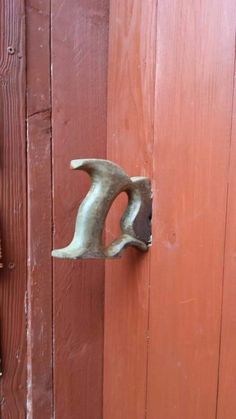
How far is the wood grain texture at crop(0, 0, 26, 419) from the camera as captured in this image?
0.65 m

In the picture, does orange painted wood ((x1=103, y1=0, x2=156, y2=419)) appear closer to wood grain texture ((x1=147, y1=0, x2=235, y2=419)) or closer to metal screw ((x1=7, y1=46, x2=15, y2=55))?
wood grain texture ((x1=147, y1=0, x2=235, y2=419))

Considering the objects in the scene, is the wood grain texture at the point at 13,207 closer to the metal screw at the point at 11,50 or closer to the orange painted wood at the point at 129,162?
the metal screw at the point at 11,50

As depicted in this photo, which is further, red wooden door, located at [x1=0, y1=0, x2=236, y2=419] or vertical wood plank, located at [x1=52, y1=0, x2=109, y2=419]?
vertical wood plank, located at [x1=52, y1=0, x2=109, y2=419]

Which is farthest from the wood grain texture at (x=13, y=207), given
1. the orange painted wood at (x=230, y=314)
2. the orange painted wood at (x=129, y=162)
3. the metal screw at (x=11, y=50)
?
the orange painted wood at (x=230, y=314)

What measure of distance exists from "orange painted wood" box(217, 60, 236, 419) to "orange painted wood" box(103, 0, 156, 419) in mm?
165

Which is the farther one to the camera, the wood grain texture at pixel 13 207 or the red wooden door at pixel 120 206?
the wood grain texture at pixel 13 207

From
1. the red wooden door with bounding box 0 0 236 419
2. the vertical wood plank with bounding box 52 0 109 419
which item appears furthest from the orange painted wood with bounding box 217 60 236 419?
the vertical wood plank with bounding box 52 0 109 419

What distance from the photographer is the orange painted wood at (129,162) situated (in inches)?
24.0

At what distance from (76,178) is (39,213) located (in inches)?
3.7

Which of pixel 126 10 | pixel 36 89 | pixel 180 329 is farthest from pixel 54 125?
pixel 180 329

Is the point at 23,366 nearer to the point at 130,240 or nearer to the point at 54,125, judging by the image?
the point at 130,240

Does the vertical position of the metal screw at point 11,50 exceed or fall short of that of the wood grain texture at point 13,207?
it exceeds it

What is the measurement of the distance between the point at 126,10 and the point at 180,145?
0.94 ft

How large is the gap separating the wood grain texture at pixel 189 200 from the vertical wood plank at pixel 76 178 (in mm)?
163
